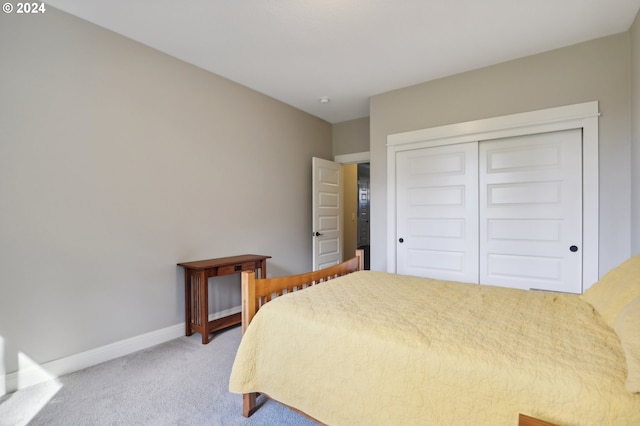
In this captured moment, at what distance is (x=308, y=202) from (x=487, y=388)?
3674 mm

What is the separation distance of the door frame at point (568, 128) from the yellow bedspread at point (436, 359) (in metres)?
1.26

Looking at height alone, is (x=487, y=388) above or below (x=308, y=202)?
below

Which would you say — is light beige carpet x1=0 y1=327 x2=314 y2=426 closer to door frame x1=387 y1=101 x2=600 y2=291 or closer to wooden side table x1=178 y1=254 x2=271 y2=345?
wooden side table x1=178 y1=254 x2=271 y2=345

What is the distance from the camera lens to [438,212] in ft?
11.2

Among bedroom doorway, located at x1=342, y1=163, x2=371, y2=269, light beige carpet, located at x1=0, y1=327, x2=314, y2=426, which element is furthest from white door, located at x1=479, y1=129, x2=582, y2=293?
bedroom doorway, located at x1=342, y1=163, x2=371, y2=269

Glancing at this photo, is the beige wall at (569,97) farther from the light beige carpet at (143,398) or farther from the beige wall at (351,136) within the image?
the light beige carpet at (143,398)

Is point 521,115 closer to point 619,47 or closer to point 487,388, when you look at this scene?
point 619,47

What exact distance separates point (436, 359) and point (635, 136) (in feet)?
8.81

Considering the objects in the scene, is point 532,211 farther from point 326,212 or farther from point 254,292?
point 254,292

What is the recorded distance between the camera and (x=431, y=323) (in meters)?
1.37

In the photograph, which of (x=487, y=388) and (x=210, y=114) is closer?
(x=487, y=388)

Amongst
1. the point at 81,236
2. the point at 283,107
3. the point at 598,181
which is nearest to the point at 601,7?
the point at 598,181

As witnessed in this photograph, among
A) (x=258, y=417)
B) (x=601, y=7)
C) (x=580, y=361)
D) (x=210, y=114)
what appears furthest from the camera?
(x=210, y=114)

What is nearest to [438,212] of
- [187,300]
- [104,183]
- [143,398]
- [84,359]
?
[187,300]
